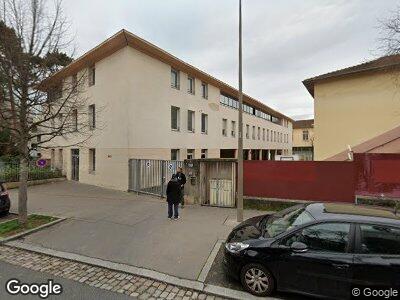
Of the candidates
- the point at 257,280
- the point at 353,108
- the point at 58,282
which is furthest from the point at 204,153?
the point at 257,280

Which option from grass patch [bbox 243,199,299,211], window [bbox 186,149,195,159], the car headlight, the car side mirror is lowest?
grass patch [bbox 243,199,299,211]

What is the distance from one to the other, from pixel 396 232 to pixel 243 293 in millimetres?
2522

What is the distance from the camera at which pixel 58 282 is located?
4898 millimetres

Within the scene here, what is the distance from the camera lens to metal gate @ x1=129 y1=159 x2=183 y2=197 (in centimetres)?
1251

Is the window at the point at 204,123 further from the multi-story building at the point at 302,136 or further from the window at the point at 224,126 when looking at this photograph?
the multi-story building at the point at 302,136

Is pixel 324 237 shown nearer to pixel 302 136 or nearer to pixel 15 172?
pixel 15 172

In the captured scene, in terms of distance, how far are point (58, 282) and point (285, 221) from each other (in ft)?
13.8

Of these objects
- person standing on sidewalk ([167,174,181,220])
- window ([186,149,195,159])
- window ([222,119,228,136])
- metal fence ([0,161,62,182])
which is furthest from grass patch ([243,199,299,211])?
window ([222,119,228,136])

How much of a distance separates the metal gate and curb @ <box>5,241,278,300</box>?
246 inches

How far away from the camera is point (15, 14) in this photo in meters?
7.51

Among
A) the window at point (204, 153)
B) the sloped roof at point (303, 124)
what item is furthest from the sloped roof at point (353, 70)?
the sloped roof at point (303, 124)

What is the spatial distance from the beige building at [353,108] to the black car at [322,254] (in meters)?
11.7

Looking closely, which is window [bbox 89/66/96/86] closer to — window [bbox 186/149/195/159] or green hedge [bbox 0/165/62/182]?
green hedge [bbox 0/165/62/182]

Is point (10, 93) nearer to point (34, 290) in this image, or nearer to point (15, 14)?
point (15, 14)
